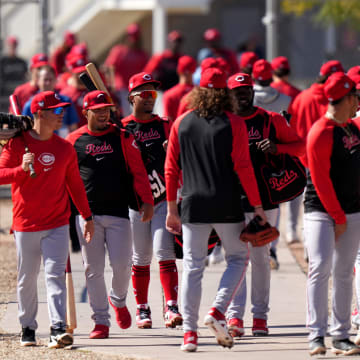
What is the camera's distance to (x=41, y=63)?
41.3ft

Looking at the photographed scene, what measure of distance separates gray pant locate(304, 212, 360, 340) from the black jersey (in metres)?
1.60

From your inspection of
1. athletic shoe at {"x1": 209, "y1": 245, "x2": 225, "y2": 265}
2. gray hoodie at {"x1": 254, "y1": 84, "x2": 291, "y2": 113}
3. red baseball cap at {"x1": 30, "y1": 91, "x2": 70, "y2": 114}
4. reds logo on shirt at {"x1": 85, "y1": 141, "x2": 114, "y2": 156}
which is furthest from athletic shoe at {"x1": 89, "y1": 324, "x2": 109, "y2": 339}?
athletic shoe at {"x1": 209, "y1": 245, "x2": 225, "y2": 265}

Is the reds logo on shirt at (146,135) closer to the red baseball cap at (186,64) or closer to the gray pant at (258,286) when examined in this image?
the gray pant at (258,286)

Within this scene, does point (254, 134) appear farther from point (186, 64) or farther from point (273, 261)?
point (186, 64)

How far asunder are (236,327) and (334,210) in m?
1.41

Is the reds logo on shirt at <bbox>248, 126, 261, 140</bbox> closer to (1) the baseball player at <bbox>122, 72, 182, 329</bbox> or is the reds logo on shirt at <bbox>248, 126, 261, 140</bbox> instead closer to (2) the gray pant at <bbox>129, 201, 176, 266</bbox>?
(1) the baseball player at <bbox>122, 72, 182, 329</bbox>

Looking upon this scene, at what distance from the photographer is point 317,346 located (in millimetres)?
7730

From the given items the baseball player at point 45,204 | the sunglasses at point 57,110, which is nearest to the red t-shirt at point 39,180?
the baseball player at point 45,204

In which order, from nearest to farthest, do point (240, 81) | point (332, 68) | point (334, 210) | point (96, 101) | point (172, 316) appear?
point (334, 210)
point (96, 101)
point (240, 81)
point (172, 316)
point (332, 68)

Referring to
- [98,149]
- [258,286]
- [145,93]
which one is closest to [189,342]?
[258,286]

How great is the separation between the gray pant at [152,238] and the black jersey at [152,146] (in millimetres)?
137

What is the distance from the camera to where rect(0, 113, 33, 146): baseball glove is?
317 inches

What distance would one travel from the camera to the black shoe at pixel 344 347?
7.81 metres

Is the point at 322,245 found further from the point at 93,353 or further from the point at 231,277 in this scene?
the point at 93,353
